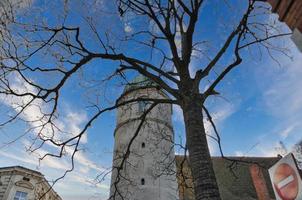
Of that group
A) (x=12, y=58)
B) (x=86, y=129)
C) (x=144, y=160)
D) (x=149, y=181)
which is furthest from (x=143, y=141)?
(x=12, y=58)

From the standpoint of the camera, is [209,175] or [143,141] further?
[143,141]

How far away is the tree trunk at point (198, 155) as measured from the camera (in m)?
4.59

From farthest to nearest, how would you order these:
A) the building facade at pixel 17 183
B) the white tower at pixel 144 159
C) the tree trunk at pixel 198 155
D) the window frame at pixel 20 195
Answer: the window frame at pixel 20 195, the building facade at pixel 17 183, the white tower at pixel 144 159, the tree trunk at pixel 198 155

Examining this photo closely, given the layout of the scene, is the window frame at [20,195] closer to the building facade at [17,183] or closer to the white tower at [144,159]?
the building facade at [17,183]

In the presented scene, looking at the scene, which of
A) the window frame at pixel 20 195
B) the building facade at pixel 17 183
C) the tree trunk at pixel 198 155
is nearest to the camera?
the tree trunk at pixel 198 155

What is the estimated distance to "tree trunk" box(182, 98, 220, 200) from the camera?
459 cm

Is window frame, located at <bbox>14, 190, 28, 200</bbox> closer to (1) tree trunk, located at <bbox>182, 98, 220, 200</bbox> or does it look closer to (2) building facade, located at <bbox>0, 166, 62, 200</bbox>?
(2) building facade, located at <bbox>0, 166, 62, 200</bbox>

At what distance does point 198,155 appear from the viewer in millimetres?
4977

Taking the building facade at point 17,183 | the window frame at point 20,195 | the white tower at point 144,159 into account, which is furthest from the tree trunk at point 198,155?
the window frame at point 20,195

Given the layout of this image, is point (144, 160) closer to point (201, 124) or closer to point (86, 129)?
point (86, 129)

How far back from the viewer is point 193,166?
16.3ft

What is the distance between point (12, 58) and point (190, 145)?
456cm

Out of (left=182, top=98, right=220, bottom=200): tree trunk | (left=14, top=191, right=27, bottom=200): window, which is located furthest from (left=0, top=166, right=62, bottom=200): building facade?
(left=182, top=98, right=220, bottom=200): tree trunk

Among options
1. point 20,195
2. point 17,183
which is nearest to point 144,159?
point 17,183
